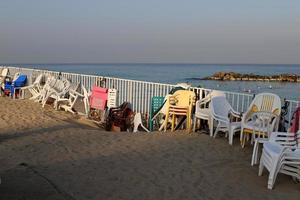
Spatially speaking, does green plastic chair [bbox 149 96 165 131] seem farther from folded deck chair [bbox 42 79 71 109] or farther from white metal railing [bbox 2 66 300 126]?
folded deck chair [bbox 42 79 71 109]

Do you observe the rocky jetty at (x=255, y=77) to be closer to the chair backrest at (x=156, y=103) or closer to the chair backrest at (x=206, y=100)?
the chair backrest at (x=156, y=103)

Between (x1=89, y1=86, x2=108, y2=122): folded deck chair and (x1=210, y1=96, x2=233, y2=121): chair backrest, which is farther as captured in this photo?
(x1=89, y1=86, x2=108, y2=122): folded deck chair

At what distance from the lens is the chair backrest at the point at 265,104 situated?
7.45m

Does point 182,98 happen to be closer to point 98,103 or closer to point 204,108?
point 204,108

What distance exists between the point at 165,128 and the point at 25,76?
8.11 m

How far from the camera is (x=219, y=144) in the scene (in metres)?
7.73

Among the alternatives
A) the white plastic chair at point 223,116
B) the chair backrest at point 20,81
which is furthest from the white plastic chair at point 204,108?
the chair backrest at point 20,81

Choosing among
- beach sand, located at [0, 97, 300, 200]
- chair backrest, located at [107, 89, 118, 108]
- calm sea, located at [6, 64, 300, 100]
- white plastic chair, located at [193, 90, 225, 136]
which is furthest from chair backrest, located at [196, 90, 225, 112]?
calm sea, located at [6, 64, 300, 100]

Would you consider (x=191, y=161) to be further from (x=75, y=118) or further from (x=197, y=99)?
(x=75, y=118)

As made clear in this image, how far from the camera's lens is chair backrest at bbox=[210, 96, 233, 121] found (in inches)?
324

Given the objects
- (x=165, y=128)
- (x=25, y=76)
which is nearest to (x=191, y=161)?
(x=165, y=128)

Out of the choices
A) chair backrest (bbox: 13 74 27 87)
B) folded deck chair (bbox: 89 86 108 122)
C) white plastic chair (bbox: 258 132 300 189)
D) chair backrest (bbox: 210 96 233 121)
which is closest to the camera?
white plastic chair (bbox: 258 132 300 189)

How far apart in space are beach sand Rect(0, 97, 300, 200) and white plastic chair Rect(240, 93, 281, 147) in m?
0.29

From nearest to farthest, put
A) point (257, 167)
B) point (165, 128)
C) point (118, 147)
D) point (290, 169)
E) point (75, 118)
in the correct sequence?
point (290, 169), point (257, 167), point (118, 147), point (165, 128), point (75, 118)
